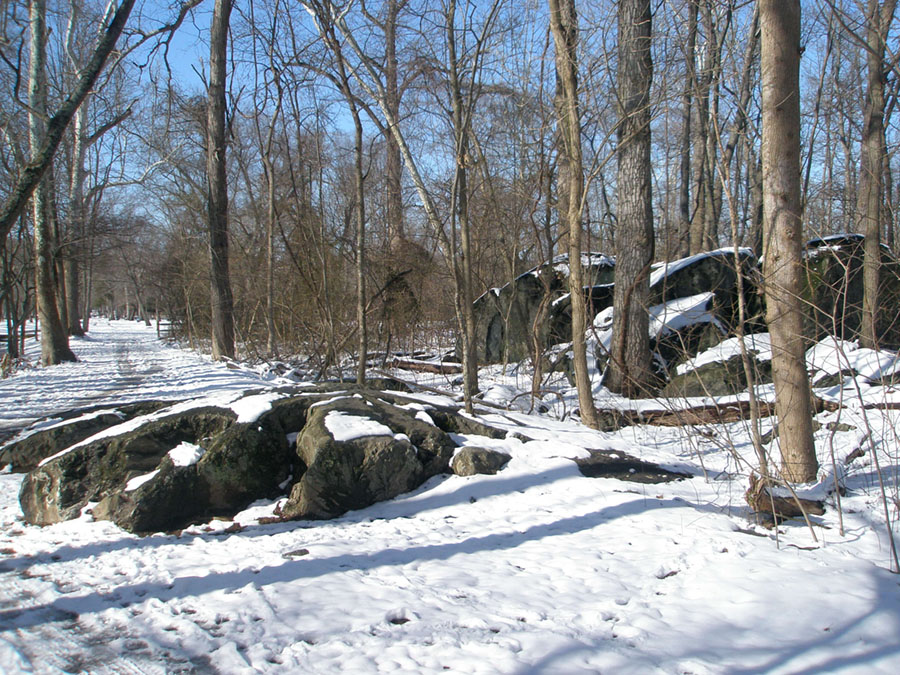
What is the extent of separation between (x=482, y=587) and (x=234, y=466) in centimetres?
264

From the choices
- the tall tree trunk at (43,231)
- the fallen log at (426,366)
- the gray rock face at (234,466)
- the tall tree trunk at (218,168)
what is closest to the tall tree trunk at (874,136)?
the gray rock face at (234,466)

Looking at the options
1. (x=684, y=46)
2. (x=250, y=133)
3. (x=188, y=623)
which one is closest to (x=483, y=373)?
(x=684, y=46)

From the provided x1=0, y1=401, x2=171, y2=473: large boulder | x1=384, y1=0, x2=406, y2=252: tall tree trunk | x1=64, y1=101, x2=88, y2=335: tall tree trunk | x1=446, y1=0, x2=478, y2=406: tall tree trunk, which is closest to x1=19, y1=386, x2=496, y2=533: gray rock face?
x1=0, y1=401, x2=171, y2=473: large boulder

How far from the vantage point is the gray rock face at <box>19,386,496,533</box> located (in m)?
4.55

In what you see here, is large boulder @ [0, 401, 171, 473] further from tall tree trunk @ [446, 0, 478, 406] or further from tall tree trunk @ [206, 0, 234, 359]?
tall tree trunk @ [206, 0, 234, 359]

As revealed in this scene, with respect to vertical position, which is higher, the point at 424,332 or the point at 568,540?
the point at 424,332

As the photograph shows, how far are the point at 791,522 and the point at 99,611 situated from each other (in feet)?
15.0

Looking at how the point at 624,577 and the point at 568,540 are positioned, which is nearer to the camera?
the point at 624,577

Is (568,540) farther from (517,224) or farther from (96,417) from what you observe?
(517,224)

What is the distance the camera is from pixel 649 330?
9414 mm

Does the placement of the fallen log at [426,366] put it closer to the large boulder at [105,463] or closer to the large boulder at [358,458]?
the large boulder at [358,458]

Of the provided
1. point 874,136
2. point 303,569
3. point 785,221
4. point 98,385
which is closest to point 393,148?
point 98,385

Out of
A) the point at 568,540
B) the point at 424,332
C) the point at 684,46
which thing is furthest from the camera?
the point at 424,332

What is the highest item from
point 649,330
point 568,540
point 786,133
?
point 786,133
